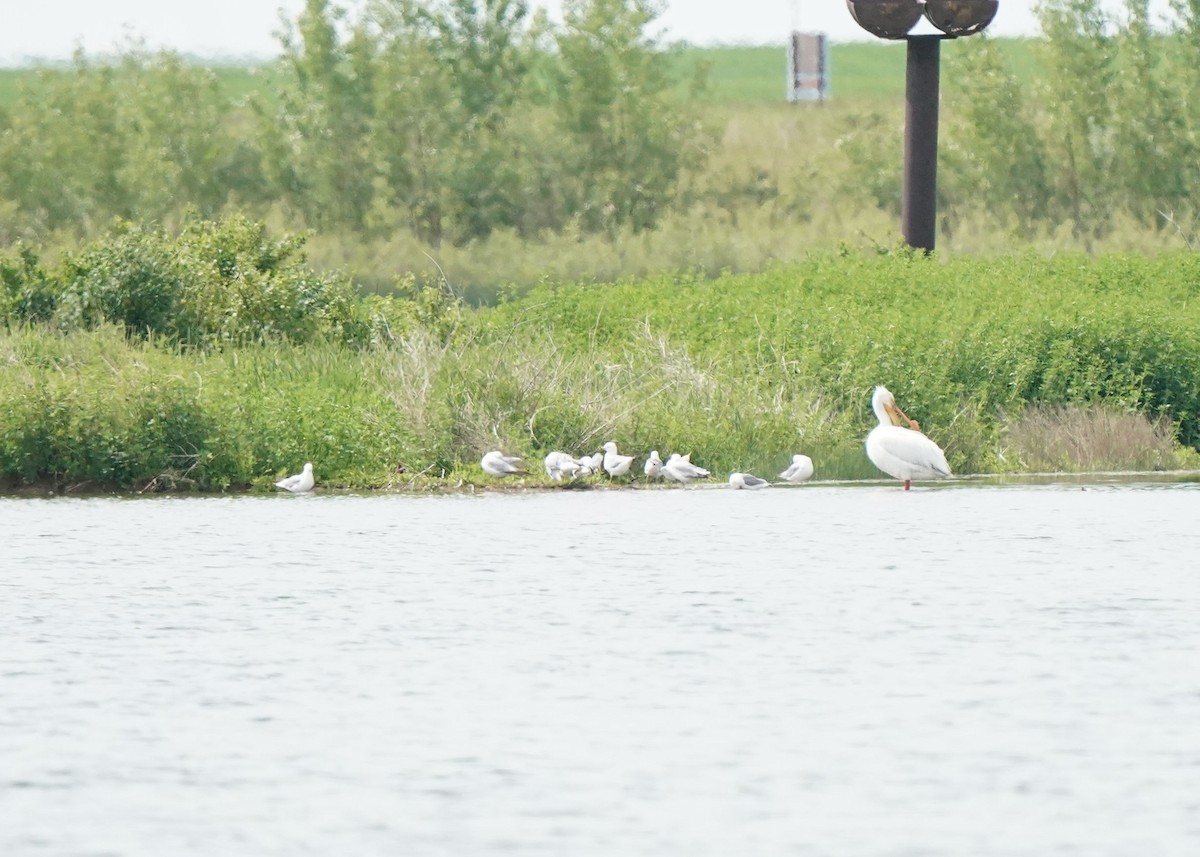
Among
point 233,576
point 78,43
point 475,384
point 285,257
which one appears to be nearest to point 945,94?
point 78,43

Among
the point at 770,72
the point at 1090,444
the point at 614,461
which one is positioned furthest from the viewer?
the point at 770,72

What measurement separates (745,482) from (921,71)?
945cm

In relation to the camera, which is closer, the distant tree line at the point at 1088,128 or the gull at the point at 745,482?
the gull at the point at 745,482

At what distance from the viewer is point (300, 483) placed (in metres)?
17.5

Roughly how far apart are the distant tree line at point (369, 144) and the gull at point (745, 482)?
41725 millimetres

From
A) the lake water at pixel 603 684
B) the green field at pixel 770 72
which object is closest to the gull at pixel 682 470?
the lake water at pixel 603 684

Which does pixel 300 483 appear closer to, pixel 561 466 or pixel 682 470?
pixel 561 466

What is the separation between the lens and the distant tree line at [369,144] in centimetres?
5941

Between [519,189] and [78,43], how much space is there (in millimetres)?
13595

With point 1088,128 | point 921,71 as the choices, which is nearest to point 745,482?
point 921,71

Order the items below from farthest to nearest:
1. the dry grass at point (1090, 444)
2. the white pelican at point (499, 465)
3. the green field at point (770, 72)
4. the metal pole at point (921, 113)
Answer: the green field at point (770, 72), the metal pole at point (921, 113), the dry grass at point (1090, 444), the white pelican at point (499, 465)

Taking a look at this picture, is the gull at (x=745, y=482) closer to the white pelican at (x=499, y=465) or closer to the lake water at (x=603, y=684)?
the lake water at (x=603, y=684)

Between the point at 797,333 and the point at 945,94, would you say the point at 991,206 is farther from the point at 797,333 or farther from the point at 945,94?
the point at 797,333

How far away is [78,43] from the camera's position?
6538 cm
